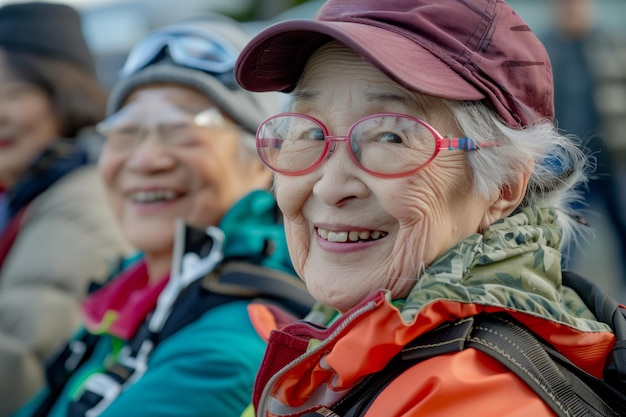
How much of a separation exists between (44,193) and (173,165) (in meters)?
1.31

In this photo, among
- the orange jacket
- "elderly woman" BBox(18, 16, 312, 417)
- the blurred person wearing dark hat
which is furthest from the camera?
the blurred person wearing dark hat

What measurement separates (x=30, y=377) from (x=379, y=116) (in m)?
2.36

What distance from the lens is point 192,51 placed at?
3.23 metres

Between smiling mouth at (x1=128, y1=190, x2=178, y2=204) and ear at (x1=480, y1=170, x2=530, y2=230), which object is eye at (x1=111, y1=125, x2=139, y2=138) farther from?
ear at (x1=480, y1=170, x2=530, y2=230)

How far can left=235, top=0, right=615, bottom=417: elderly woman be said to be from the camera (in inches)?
65.6

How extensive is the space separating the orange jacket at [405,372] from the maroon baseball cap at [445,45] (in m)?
0.46

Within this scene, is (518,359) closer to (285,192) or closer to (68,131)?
(285,192)

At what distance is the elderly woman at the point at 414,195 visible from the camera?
167 cm

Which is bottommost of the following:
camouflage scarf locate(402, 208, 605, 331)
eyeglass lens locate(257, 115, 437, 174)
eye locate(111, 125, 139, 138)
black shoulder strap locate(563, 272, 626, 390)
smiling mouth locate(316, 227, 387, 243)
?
eye locate(111, 125, 139, 138)

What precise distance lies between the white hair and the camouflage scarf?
0.11 meters

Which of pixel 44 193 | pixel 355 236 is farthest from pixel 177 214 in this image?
pixel 355 236

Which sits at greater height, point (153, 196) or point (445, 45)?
point (445, 45)

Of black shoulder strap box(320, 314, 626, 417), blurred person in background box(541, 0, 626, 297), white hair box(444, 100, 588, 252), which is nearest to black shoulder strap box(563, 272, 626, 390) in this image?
black shoulder strap box(320, 314, 626, 417)

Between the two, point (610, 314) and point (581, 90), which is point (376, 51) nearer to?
point (610, 314)
